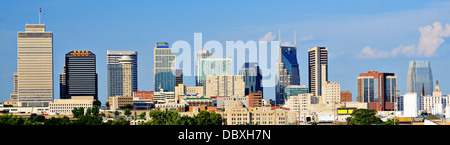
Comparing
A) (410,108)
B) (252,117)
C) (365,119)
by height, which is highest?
(365,119)

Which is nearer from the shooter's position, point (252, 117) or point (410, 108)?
point (252, 117)

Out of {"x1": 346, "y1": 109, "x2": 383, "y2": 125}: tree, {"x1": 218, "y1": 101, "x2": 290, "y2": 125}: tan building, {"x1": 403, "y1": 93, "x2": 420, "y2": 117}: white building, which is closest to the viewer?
{"x1": 346, "y1": 109, "x2": 383, "y2": 125}: tree

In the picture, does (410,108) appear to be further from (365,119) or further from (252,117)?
(365,119)

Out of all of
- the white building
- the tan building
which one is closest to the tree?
the tan building

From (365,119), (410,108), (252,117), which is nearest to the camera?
(365,119)

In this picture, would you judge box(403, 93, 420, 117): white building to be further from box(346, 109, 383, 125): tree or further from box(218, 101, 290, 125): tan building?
box(346, 109, 383, 125): tree

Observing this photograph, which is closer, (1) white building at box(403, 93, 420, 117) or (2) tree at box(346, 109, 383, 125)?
(2) tree at box(346, 109, 383, 125)

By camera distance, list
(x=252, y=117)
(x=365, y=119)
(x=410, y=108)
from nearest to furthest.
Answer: (x=365, y=119), (x=252, y=117), (x=410, y=108)

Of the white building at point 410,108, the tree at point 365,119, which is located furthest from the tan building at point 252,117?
the white building at point 410,108

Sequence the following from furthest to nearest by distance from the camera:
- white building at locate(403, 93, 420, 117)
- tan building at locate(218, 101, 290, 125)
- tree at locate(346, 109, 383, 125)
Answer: white building at locate(403, 93, 420, 117) < tan building at locate(218, 101, 290, 125) < tree at locate(346, 109, 383, 125)

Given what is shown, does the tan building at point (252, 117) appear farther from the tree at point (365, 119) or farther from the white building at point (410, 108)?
the white building at point (410, 108)

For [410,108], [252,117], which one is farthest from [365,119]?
[410,108]

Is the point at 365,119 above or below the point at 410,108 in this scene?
above
